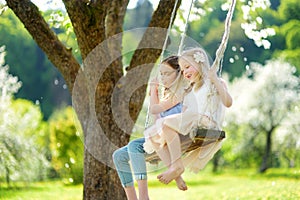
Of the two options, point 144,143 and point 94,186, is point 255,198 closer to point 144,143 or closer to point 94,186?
point 94,186

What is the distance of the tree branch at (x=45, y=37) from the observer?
16.1 feet

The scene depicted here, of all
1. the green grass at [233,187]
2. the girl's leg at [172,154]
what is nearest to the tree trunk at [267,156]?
the green grass at [233,187]

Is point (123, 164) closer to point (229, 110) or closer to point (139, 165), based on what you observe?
point (139, 165)

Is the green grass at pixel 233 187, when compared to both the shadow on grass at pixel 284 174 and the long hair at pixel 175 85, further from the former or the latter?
the long hair at pixel 175 85

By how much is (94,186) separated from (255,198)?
5179 millimetres

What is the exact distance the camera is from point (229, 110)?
14703 millimetres

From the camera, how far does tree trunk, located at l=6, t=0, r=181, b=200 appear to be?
505 centimetres

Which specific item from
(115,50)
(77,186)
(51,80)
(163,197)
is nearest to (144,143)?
(115,50)

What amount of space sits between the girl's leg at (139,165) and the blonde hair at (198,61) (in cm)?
44

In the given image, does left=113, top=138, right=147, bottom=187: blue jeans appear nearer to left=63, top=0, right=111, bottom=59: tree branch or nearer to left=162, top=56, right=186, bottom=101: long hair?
left=162, top=56, right=186, bottom=101: long hair

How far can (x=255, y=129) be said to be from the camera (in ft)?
48.2

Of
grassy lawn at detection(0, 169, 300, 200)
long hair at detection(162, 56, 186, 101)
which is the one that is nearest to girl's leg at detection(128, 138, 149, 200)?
long hair at detection(162, 56, 186, 101)

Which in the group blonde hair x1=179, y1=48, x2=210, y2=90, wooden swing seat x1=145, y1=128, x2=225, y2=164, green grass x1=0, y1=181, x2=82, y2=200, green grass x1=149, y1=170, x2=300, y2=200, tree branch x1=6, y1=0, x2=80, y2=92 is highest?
tree branch x1=6, y1=0, x2=80, y2=92

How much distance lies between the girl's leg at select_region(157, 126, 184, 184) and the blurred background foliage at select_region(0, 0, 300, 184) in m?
6.61
